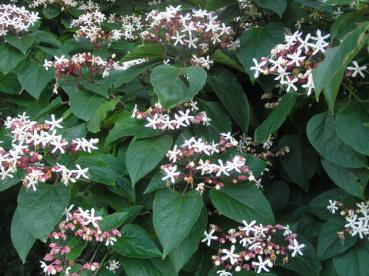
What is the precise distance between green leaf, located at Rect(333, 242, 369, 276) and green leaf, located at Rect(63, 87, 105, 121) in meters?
0.80

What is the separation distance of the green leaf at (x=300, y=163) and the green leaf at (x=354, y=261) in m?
0.22

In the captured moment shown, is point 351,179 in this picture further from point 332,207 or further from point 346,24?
point 346,24

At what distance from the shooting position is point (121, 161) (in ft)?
4.30

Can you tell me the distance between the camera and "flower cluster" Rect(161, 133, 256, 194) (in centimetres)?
112

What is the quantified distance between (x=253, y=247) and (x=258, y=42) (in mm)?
607

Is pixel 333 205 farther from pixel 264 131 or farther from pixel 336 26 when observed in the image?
pixel 336 26

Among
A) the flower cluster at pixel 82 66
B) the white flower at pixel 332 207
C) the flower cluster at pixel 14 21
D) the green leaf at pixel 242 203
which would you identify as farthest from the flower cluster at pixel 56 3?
the white flower at pixel 332 207

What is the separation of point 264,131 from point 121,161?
15.2 inches

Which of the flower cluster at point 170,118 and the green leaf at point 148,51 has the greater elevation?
the green leaf at point 148,51

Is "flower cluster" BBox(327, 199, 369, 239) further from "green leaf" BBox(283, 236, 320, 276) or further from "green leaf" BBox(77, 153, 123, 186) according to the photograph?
"green leaf" BBox(77, 153, 123, 186)

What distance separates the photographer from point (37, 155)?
3.74 feet

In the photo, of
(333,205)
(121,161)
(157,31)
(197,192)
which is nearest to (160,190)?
(197,192)

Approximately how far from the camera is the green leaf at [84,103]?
1467 mm

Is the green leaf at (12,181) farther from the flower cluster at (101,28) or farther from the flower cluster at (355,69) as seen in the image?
the flower cluster at (101,28)
